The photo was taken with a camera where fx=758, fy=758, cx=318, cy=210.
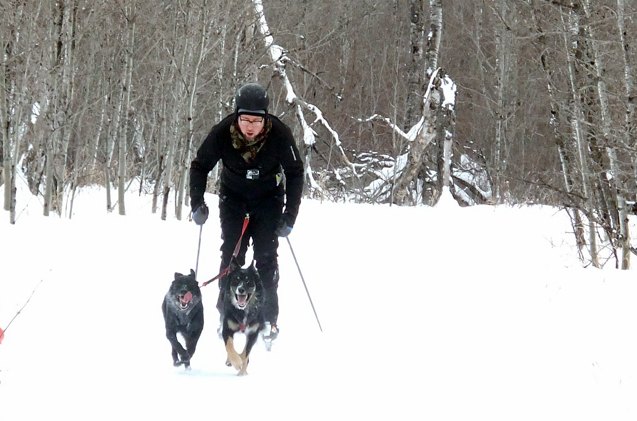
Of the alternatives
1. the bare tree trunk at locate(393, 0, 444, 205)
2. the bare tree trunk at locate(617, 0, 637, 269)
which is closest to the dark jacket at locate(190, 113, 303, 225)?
the bare tree trunk at locate(617, 0, 637, 269)

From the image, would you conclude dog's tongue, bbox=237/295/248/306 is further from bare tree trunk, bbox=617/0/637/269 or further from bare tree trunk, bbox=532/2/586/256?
bare tree trunk, bbox=532/2/586/256

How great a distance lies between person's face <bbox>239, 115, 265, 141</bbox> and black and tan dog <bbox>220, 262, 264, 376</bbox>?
923mm

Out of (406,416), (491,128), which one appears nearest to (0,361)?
(406,416)

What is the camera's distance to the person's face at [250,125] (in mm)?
5125

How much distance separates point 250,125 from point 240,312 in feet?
4.16

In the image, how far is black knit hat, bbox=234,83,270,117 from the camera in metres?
5.04

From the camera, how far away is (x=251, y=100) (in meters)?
5.04

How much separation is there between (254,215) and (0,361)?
6.65 feet

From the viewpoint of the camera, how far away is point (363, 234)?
41.6 ft

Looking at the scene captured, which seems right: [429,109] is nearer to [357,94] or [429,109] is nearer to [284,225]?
[284,225]

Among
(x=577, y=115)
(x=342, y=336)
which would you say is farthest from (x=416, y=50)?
(x=342, y=336)

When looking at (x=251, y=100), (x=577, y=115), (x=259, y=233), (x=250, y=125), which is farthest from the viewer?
(x=577, y=115)

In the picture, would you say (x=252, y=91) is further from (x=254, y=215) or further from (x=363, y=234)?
(x=363, y=234)

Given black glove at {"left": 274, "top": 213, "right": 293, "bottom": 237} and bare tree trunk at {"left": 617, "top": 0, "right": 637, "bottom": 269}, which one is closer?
black glove at {"left": 274, "top": 213, "right": 293, "bottom": 237}
